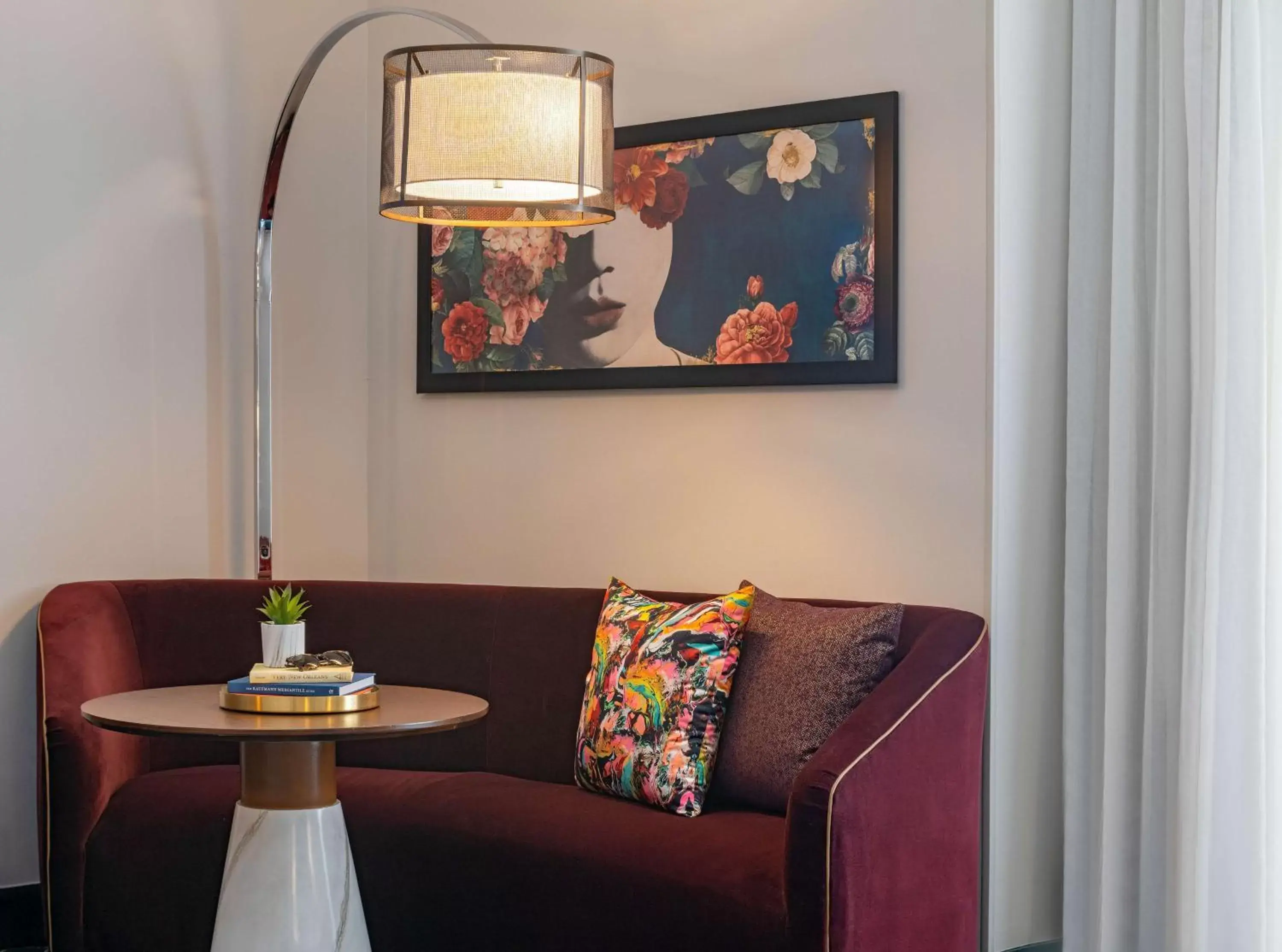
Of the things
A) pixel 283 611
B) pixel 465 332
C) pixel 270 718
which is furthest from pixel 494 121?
pixel 465 332

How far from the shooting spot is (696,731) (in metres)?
2.81

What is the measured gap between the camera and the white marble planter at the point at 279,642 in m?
2.73

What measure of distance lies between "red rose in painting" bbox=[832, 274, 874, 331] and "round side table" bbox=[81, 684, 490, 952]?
132 cm

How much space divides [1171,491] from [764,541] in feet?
3.34

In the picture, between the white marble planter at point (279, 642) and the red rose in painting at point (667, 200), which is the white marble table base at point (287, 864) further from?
the red rose in painting at point (667, 200)

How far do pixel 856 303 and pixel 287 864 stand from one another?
177cm

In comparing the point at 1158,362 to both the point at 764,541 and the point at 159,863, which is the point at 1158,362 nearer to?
the point at 764,541

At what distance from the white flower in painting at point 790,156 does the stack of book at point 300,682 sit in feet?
5.21

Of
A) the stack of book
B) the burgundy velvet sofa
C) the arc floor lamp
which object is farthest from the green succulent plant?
the arc floor lamp

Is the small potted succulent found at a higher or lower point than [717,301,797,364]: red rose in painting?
lower

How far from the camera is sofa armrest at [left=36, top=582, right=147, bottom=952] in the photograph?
9.71ft

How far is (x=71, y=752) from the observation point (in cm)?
295

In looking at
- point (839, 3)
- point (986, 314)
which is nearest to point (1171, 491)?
point (986, 314)

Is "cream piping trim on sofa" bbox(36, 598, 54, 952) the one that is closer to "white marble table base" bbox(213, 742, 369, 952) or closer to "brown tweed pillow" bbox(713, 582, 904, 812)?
"white marble table base" bbox(213, 742, 369, 952)
